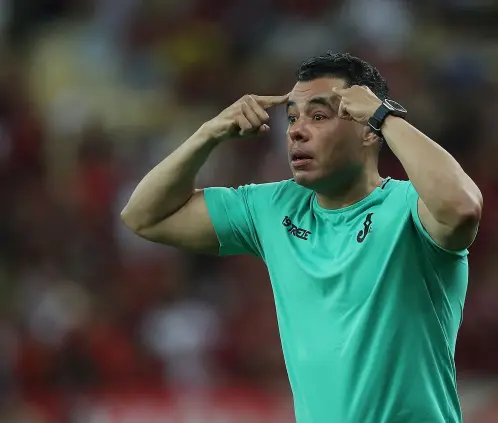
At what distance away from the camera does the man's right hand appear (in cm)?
335

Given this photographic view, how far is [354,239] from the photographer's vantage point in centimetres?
307

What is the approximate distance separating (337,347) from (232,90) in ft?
16.0

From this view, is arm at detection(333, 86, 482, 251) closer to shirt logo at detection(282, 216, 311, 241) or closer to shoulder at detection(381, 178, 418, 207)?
shoulder at detection(381, 178, 418, 207)

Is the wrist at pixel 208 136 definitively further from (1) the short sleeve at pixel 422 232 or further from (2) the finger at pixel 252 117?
(1) the short sleeve at pixel 422 232

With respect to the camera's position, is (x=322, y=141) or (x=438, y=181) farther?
(x=322, y=141)

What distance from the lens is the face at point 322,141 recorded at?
317 cm

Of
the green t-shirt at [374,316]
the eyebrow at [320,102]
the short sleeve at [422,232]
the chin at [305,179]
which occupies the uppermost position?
the eyebrow at [320,102]

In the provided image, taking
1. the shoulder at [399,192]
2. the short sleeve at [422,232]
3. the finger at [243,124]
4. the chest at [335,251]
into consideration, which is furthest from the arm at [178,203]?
the short sleeve at [422,232]

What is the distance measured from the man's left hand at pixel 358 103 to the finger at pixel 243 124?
349mm

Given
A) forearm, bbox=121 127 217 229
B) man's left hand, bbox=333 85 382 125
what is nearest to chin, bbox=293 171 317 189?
man's left hand, bbox=333 85 382 125

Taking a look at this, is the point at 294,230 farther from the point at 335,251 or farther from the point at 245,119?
the point at 245,119

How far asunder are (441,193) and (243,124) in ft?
2.86

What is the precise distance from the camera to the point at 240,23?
792 centimetres

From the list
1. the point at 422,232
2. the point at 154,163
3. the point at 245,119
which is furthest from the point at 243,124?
the point at 154,163
